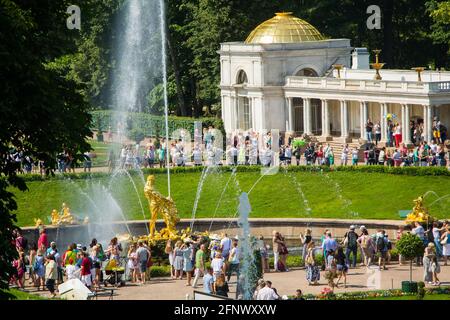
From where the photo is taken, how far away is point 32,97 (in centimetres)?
3778

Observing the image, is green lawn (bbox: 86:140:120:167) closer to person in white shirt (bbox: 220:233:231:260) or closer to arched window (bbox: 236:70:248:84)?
arched window (bbox: 236:70:248:84)

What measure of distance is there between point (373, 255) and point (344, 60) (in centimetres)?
4271

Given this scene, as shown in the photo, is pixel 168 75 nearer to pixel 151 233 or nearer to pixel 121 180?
pixel 121 180

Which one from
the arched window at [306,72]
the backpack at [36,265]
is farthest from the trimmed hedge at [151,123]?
the backpack at [36,265]

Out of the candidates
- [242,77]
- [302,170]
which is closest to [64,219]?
[302,170]

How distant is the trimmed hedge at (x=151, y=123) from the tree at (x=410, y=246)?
44652 mm

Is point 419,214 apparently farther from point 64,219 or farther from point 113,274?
point 64,219

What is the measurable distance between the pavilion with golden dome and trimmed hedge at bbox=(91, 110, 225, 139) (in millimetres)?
1118

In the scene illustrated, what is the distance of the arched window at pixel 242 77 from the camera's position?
316ft

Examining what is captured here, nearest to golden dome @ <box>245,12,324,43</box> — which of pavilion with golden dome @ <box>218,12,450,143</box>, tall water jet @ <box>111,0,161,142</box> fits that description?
pavilion with golden dome @ <box>218,12,450,143</box>

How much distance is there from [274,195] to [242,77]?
24.3 metres

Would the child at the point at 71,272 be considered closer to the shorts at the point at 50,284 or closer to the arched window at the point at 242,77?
the shorts at the point at 50,284

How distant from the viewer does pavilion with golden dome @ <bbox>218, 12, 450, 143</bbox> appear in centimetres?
8981
